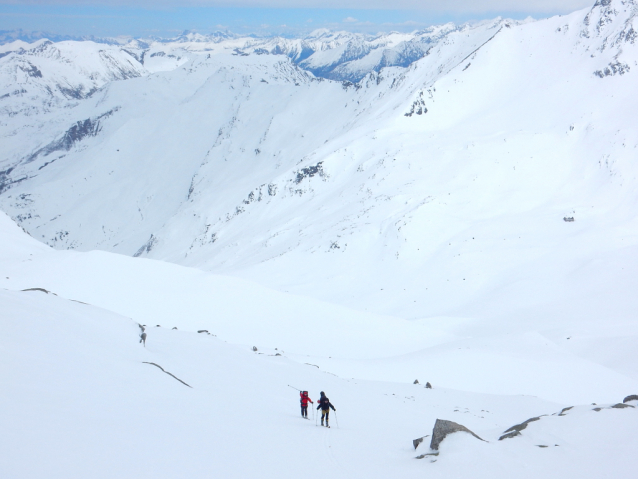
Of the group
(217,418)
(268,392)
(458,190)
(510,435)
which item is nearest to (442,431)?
(510,435)

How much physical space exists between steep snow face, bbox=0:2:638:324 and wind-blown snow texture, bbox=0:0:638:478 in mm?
469

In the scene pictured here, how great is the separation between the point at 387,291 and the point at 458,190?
2621 centimetres

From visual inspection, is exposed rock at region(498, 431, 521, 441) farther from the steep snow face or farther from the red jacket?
the steep snow face

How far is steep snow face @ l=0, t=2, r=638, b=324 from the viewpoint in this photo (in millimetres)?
48784

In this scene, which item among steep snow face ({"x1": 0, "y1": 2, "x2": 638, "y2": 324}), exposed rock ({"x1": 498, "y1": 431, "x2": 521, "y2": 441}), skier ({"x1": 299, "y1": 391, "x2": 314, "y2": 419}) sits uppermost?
steep snow face ({"x1": 0, "y1": 2, "x2": 638, "y2": 324})

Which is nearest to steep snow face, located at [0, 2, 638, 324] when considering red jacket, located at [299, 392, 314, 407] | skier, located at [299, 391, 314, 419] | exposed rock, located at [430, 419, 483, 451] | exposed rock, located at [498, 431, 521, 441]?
exposed rock, located at [498, 431, 521, 441]

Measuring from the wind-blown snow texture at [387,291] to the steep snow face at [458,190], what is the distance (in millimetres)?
469

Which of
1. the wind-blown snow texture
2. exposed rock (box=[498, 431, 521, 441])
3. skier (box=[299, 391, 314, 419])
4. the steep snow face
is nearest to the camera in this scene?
the wind-blown snow texture

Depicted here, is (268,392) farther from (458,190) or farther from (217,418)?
(458,190)

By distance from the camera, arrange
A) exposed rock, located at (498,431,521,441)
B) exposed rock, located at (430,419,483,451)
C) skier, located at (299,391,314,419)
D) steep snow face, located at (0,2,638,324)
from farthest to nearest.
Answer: steep snow face, located at (0,2,638,324)
skier, located at (299,391,314,419)
exposed rock, located at (498,431,521,441)
exposed rock, located at (430,419,483,451)

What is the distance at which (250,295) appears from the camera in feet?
108

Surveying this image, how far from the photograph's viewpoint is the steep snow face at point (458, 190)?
48.8 metres

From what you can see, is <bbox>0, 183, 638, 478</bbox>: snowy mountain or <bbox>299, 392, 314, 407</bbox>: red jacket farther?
<bbox>299, 392, 314, 407</bbox>: red jacket

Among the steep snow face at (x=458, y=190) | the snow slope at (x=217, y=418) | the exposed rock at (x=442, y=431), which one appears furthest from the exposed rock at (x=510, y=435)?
the steep snow face at (x=458, y=190)
